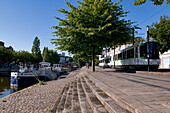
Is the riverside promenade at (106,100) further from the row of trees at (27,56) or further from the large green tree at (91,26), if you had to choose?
the row of trees at (27,56)

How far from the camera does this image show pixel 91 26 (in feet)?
45.2

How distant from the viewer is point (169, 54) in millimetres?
28109

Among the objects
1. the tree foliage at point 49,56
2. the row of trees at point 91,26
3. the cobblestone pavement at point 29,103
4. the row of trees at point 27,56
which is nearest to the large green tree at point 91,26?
the row of trees at point 91,26

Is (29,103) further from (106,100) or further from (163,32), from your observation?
(163,32)

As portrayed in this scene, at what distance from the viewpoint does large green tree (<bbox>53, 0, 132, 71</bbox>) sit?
1311cm

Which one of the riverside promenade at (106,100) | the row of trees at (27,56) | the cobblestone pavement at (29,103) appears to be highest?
the row of trees at (27,56)

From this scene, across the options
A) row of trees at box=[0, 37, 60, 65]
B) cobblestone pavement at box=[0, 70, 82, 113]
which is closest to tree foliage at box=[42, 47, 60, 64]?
row of trees at box=[0, 37, 60, 65]

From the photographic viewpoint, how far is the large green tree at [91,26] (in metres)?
13.1

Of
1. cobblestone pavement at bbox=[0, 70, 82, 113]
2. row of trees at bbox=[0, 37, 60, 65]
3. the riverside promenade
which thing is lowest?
cobblestone pavement at bbox=[0, 70, 82, 113]

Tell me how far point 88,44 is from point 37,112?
10387 mm

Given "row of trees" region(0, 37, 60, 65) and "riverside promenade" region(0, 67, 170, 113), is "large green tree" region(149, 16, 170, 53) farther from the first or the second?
"row of trees" region(0, 37, 60, 65)

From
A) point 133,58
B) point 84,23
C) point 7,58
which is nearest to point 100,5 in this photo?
point 84,23

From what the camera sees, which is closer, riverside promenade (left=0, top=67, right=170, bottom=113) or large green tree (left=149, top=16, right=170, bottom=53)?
riverside promenade (left=0, top=67, right=170, bottom=113)

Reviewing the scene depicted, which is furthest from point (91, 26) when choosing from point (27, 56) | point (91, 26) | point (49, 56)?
point (49, 56)
